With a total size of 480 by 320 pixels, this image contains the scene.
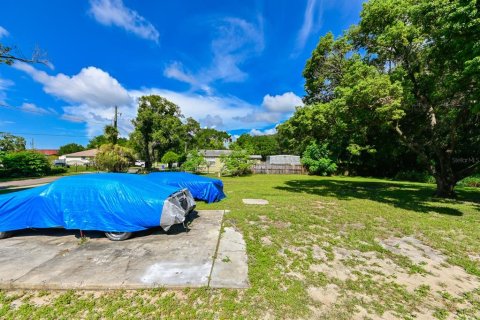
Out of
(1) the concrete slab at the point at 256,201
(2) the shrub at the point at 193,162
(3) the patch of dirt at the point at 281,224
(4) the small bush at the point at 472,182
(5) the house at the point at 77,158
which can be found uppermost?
(5) the house at the point at 77,158

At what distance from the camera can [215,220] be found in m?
6.00

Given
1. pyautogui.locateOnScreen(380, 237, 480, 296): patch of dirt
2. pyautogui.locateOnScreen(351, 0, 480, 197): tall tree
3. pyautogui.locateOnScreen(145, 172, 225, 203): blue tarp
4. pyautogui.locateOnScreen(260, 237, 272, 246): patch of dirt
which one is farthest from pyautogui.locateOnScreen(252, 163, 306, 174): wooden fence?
pyautogui.locateOnScreen(380, 237, 480, 296): patch of dirt

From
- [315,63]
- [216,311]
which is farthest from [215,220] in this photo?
[315,63]

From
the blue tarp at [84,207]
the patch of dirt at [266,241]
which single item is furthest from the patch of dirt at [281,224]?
the blue tarp at [84,207]

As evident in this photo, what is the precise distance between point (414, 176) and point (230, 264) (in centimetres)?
2127

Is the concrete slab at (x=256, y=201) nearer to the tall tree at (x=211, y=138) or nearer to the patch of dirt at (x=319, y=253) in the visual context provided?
the patch of dirt at (x=319, y=253)

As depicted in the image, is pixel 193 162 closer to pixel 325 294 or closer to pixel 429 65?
pixel 429 65

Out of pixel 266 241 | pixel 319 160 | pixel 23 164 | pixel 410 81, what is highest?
pixel 410 81

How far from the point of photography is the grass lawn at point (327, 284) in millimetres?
2520

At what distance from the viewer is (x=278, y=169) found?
2533cm

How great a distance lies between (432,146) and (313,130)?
5.30 metres

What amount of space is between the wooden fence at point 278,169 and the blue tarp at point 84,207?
67.2 feet

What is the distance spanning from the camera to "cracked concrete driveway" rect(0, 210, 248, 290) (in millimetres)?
2982

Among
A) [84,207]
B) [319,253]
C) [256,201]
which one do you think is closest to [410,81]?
[256,201]
